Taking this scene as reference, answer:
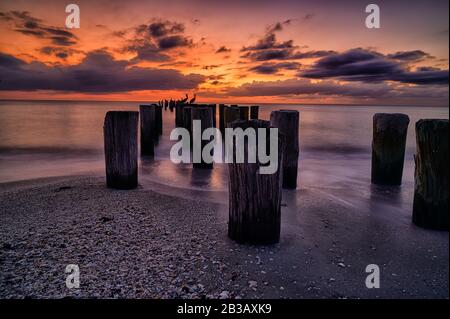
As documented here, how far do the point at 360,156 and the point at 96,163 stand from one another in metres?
8.62

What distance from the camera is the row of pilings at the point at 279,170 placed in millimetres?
3107

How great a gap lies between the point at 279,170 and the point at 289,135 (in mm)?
2442

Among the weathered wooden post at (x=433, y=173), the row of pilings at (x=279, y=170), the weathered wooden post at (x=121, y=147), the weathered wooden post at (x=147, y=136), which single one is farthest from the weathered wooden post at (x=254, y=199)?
the weathered wooden post at (x=147, y=136)

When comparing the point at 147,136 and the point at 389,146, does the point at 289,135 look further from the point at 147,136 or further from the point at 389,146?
the point at 147,136

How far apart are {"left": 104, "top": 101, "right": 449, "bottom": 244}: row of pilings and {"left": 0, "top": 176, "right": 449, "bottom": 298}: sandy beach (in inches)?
8.0

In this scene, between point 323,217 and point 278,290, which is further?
point 323,217

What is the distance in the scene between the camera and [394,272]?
2.84 meters

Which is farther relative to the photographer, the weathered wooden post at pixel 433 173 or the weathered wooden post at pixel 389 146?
the weathered wooden post at pixel 389 146

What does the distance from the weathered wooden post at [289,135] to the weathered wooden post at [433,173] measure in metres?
1.93

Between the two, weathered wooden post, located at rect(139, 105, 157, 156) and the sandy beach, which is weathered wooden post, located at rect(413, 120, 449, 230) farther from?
weathered wooden post, located at rect(139, 105, 157, 156)

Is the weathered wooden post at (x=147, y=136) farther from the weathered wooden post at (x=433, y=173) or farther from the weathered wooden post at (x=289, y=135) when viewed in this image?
the weathered wooden post at (x=433, y=173)
